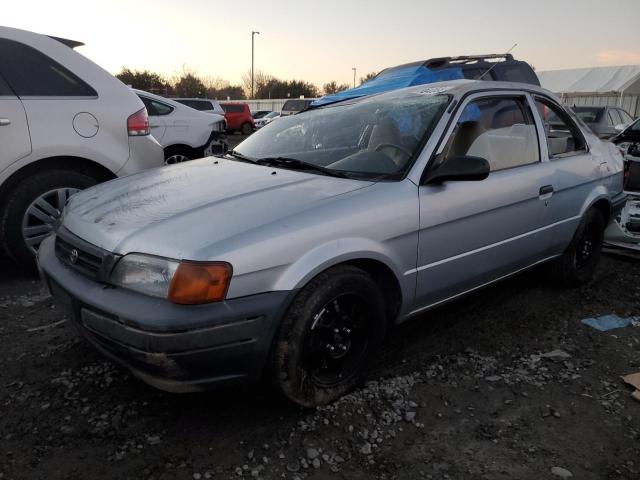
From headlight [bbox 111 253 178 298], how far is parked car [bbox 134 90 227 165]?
5.65 metres

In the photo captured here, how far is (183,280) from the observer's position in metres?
1.92

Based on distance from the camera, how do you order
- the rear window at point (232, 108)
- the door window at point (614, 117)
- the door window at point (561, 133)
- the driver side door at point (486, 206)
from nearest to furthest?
the driver side door at point (486, 206), the door window at point (561, 133), the door window at point (614, 117), the rear window at point (232, 108)

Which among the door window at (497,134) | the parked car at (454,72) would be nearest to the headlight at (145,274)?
the door window at (497,134)

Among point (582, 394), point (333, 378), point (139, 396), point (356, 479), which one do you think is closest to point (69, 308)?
point (139, 396)

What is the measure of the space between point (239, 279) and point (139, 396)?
983 millimetres

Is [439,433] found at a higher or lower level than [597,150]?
lower

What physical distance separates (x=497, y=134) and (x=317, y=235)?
1.64 metres

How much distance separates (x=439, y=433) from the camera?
2287 mm

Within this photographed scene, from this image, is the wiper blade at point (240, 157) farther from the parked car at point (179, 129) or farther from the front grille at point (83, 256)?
the parked car at point (179, 129)

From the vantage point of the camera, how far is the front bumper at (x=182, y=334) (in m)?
1.89

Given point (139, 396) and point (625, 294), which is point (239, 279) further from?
point (625, 294)

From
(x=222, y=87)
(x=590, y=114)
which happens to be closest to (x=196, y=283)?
(x=590, y=114)

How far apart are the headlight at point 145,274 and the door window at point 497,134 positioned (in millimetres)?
1661

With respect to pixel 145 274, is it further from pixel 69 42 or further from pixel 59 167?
pixel 69 42
